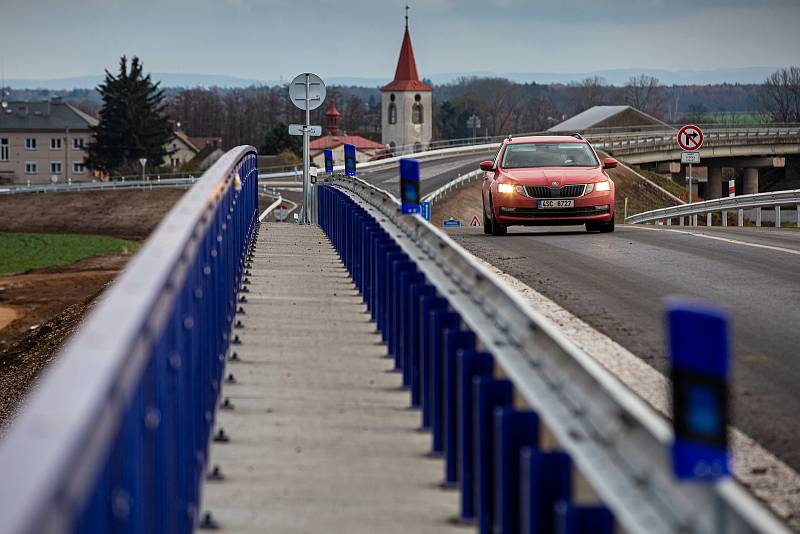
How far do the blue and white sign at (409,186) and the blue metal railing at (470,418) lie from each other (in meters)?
0.28

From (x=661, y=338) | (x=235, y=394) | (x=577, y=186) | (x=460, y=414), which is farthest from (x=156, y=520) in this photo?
(x=577, y=186)

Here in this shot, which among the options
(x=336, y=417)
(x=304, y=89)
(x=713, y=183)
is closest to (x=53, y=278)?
(x=304, y=89)

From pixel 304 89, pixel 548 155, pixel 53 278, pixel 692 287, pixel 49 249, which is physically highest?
pixel 304 89

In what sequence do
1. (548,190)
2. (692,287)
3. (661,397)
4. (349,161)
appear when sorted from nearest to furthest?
(661,397) → (692,287) → (548,190) → (349,161)

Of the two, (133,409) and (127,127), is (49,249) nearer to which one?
(127,127)

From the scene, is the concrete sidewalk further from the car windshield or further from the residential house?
the residential house

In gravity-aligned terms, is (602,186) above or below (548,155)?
below

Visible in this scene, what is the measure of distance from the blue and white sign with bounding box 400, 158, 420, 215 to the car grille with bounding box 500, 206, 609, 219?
1114 centimetres

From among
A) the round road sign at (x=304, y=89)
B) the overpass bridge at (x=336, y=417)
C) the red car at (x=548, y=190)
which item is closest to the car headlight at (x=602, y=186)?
the red car at (x=548, y=190)

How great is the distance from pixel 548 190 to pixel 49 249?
2211 inches

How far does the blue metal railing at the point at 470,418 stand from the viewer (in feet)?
14.1

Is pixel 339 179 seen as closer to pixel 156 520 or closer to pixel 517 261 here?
pixel 517 261

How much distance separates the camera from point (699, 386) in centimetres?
306

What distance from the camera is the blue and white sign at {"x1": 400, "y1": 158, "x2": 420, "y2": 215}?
10.2 meters
